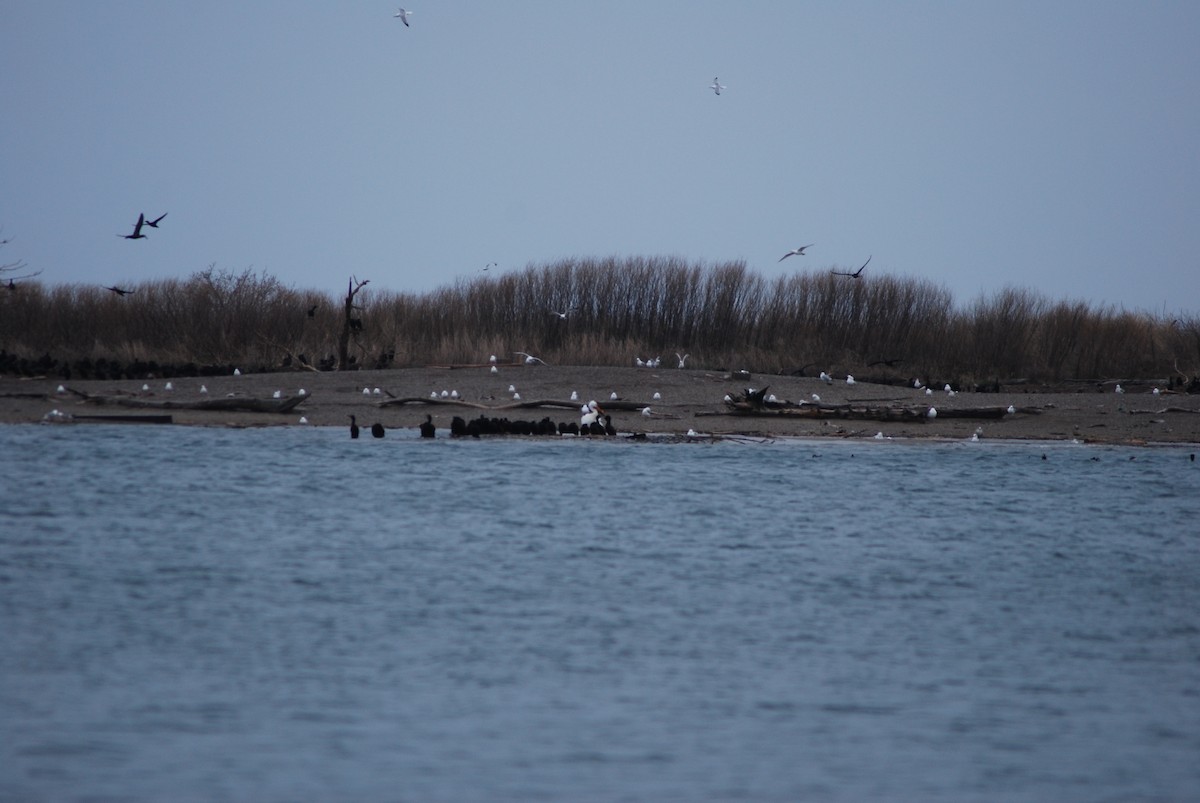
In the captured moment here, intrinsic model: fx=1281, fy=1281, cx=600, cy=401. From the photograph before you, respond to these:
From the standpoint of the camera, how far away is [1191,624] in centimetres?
991

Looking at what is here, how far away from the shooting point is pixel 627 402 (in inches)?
892

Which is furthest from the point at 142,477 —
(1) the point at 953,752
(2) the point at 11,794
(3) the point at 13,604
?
(1) the point at 953,752

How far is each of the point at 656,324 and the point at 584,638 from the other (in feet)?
77.5

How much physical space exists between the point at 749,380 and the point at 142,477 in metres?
12.4

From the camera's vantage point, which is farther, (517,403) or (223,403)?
(517,403)

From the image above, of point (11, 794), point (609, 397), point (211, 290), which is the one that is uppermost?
point (211, 290)

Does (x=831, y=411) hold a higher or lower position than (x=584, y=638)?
higher

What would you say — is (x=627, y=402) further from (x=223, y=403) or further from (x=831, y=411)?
(x=223, y=403)

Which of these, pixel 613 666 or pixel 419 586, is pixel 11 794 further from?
pixel 419 586

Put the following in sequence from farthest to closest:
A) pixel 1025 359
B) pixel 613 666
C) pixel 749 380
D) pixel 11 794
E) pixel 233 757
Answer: pixel 1025 359
pixel 749 380
pixel 613 666
pixel 233 757
pixel 11 794

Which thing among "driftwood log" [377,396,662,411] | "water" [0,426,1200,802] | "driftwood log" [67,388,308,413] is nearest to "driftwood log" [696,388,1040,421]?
"driftwood log" [377,396,662,411]

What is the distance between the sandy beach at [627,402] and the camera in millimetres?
21109

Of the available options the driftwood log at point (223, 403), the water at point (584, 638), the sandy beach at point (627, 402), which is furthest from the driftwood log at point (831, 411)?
the driftwood log at point (223, 403)

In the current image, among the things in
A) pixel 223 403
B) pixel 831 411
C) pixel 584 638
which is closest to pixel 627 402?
pixel 831 411
